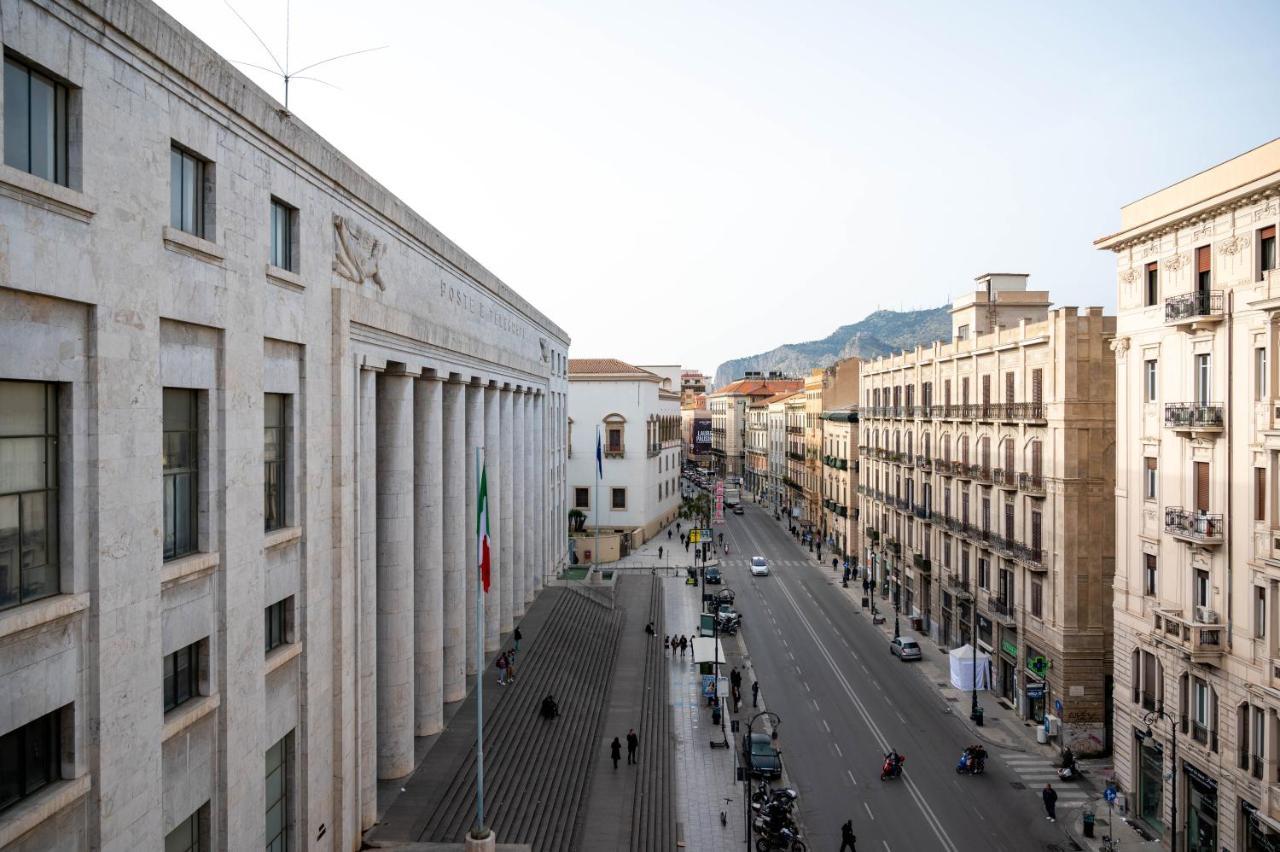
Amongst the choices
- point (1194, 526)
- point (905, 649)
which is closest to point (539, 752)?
point (1194, 526)

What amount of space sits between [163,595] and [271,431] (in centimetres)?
468

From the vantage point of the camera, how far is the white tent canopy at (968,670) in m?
37.6

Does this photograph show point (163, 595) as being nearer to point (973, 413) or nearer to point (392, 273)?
point (392, 273)

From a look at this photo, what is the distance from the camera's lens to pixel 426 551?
2688cm

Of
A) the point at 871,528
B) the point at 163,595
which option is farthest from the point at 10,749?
the point at 871,528

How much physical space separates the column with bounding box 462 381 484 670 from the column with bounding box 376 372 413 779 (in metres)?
6.73

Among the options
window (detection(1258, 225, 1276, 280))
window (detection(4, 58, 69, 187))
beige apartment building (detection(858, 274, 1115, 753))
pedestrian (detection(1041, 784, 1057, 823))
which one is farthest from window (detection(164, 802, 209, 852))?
beige apartment building (detection(858, 274, 1115, 753))

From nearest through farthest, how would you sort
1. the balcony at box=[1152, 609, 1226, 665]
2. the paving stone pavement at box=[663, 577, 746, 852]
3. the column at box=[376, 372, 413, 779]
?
the column at box=[376, 372, 413, 779], the balcony at box=[1152, 609, 1226, 665], the paving stone pavement at box=[663, 577, 746, 852]

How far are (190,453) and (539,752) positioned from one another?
58.5 ft

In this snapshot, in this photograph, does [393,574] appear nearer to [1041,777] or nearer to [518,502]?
[518,502]

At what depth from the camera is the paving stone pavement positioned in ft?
86.8

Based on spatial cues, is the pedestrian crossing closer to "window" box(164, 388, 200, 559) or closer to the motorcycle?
the motorcycle

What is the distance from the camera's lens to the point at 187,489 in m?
14.2

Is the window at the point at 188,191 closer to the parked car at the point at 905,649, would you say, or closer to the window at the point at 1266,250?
the window at the point at 1266,250
